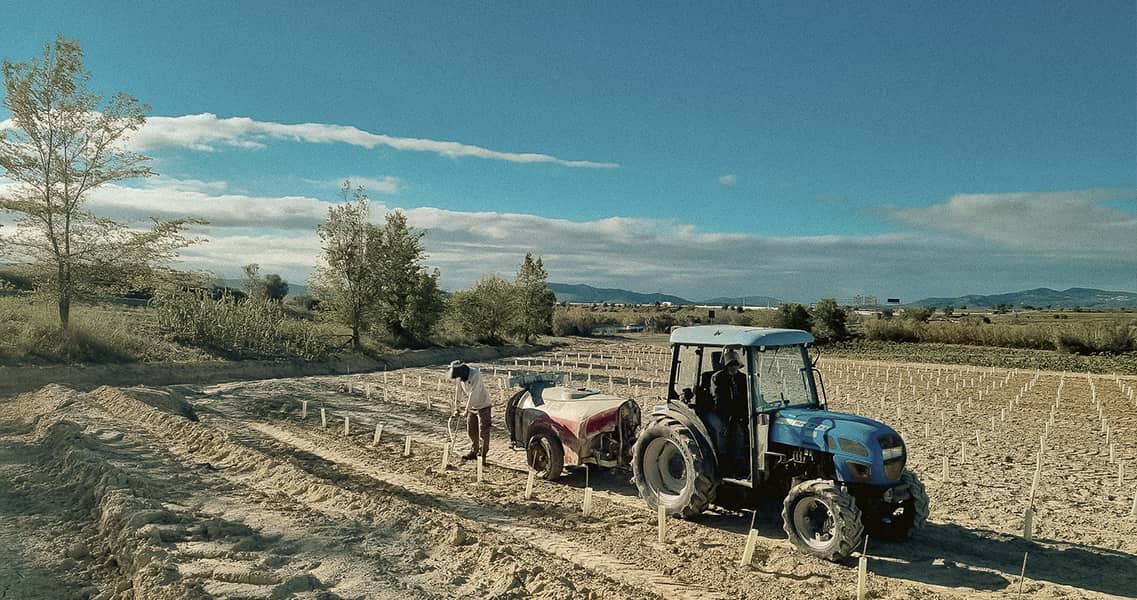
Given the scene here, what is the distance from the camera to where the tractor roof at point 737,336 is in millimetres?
7562

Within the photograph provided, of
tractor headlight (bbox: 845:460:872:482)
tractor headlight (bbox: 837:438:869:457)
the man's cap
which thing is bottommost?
tractor headlight (bbox: 845:460:872:482)

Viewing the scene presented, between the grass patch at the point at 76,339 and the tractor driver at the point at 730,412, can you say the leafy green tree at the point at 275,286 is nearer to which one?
the grass patch at the point at 76,339

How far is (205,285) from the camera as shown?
27203mm

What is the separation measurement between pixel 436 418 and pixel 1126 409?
21.5 m

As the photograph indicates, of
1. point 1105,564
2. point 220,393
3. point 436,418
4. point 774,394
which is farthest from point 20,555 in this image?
point 220,393

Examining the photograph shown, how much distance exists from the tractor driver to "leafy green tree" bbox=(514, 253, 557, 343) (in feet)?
138

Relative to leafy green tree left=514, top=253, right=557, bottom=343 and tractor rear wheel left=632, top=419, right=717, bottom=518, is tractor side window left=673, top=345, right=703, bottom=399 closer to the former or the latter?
tractor rear wheel left=632, top=419, right=717, bottom=518

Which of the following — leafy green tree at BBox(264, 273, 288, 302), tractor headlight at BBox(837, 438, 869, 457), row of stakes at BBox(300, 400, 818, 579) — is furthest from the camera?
leafy green tree at BBox(264, 273, 288, 302)

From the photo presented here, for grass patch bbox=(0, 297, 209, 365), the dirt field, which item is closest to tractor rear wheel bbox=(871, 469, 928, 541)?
the dirt field

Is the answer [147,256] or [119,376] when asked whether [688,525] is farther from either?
[147,256]

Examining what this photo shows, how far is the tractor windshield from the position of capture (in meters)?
7.52

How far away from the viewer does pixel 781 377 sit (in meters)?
7.78

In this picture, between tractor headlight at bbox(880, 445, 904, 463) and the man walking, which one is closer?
tractor headlight at bbox(880, 445, 904, 463)

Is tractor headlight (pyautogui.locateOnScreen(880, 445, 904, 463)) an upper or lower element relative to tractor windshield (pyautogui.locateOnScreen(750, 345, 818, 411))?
lower
